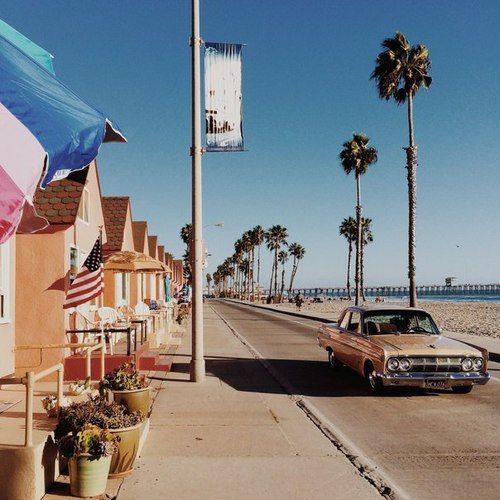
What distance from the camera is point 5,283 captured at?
420 inches

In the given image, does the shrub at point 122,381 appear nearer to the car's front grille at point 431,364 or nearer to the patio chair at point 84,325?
the car's front grille at point 431,364

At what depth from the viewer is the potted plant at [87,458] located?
16.9ft

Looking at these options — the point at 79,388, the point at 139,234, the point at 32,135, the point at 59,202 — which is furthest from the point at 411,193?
the point at 32,135

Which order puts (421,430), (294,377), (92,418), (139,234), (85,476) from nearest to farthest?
1. (85,476)
2. (92,418)
3. (421,430)
4. (294,377)
5. (139,234)

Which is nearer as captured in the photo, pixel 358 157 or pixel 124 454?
pixel 124 454

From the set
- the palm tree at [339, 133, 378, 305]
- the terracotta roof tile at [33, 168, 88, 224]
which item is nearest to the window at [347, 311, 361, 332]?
the terracotta roof tile at [33, 168, 88, 224]

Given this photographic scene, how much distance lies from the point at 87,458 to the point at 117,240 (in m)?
17.3

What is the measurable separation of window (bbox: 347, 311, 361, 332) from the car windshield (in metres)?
0.38

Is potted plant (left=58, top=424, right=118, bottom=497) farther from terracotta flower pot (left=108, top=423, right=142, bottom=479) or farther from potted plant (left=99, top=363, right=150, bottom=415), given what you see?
potted plant (left=99, top=363, right=150, bottom=415)

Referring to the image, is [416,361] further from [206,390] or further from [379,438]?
[206,390]

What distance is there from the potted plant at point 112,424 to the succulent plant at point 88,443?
0.12m

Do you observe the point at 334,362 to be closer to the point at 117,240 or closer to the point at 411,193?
the point at 117,240

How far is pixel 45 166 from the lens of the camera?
3.75 meters

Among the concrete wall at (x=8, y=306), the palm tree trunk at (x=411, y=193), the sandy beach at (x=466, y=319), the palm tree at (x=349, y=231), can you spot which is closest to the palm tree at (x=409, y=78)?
the palm tree trunk at (x=411, y=193)
